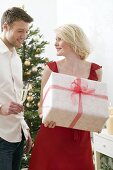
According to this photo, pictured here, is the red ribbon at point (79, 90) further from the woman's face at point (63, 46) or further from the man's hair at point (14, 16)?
the man's hair at point (14, 16)

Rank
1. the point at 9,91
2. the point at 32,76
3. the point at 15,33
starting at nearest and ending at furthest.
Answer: the point at 9,91, the point at 15,33, the point at 32,76

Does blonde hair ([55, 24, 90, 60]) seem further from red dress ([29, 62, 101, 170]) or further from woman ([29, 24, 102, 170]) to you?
red dress ([29, 62, 101, 170])

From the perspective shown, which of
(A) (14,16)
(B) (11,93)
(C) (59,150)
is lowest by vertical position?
(C) (59,150)

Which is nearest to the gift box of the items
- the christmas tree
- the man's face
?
the man's face

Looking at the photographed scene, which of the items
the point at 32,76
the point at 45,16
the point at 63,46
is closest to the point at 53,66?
the point at 63,46

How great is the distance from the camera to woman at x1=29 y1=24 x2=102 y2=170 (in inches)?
66.6

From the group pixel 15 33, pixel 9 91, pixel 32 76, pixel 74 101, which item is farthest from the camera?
pixel 32 76

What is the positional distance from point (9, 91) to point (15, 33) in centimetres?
36

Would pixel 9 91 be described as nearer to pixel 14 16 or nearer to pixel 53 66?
pixel 53 66

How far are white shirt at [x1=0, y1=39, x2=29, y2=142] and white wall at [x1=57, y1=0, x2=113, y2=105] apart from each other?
1628 mm

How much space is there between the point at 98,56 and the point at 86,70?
163 centimetres

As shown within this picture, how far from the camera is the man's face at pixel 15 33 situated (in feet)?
5.58

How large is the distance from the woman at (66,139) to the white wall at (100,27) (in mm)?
1420

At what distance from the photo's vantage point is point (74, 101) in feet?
4.56
